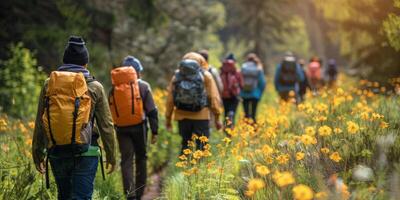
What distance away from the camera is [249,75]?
11594 millimetres

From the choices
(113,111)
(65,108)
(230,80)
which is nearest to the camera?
(65,108)

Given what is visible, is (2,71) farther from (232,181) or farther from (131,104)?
(232,181)

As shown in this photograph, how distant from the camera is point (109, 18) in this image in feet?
49.4

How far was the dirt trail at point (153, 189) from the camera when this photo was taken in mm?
7668

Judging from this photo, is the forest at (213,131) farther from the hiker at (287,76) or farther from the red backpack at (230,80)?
the hiker at (287,76)

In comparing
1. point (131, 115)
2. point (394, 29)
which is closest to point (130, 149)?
point (131, 115)

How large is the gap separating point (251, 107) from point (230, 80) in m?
1.80

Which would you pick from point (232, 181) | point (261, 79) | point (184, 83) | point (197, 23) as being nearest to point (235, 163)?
point (232, 181)

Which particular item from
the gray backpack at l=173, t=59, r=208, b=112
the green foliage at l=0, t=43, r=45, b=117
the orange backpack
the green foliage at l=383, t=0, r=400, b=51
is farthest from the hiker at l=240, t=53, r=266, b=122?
the orange backpack

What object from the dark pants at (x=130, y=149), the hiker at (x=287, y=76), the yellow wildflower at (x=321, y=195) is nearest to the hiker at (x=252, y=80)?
the hiker at (x=287, y=76)

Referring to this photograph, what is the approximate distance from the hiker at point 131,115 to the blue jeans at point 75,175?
169 cm

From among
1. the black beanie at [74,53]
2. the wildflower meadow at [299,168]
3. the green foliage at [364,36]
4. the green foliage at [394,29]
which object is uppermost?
the green foliage at [364,36]

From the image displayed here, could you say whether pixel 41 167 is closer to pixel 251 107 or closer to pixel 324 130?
pixel 324 130

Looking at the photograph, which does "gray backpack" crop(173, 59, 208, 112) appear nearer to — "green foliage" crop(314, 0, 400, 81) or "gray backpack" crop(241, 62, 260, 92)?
"gray backpack" crop(241, 62, 260, 92)
